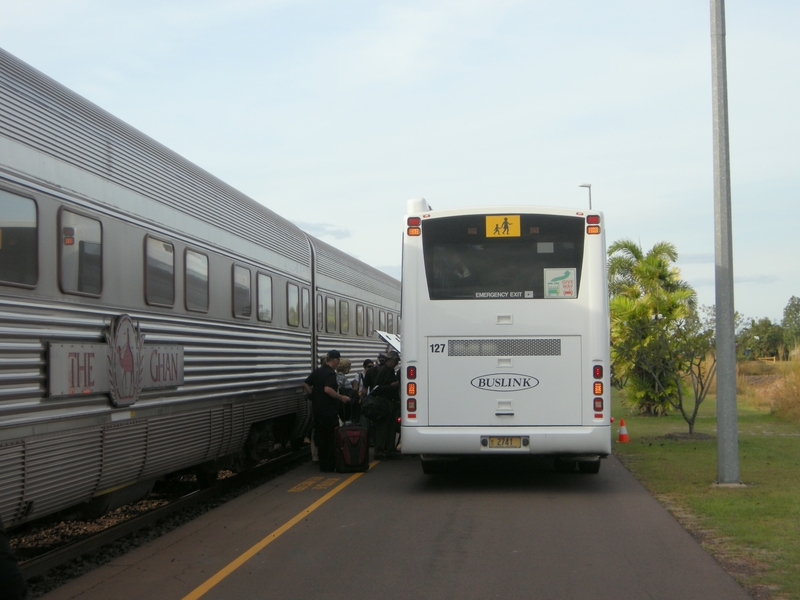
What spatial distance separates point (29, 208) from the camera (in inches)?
273

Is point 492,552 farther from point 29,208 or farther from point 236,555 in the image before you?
point 29,208

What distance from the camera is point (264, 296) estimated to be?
13234 mm

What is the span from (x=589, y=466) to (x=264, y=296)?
5.02 m

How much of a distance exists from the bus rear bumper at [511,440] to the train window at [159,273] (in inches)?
125

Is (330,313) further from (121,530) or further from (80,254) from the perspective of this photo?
(80,254)

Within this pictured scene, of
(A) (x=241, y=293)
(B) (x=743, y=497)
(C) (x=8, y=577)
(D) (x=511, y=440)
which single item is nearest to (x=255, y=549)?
(D) (x=511, y=440)

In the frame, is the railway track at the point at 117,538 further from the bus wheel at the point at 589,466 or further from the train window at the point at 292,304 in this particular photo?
the bus wheel at the point at 589,466

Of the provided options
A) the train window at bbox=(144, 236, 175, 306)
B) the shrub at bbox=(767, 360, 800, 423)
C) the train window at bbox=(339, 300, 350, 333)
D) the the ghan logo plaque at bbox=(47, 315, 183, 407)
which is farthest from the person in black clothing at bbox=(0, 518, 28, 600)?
the shrub at bbox=(767, 360, 800, 423)

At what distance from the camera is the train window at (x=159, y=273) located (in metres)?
9.10

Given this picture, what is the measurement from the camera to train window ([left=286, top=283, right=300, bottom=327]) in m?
14.5

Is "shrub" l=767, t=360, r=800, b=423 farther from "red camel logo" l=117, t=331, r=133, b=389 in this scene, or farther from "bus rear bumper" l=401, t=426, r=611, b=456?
"red camel logo" l=117, t=331, r=133, b=389

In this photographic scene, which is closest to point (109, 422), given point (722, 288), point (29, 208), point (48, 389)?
point (48, 389)

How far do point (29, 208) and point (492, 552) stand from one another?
450 centimetres

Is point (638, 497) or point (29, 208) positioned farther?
point (638, 497)
